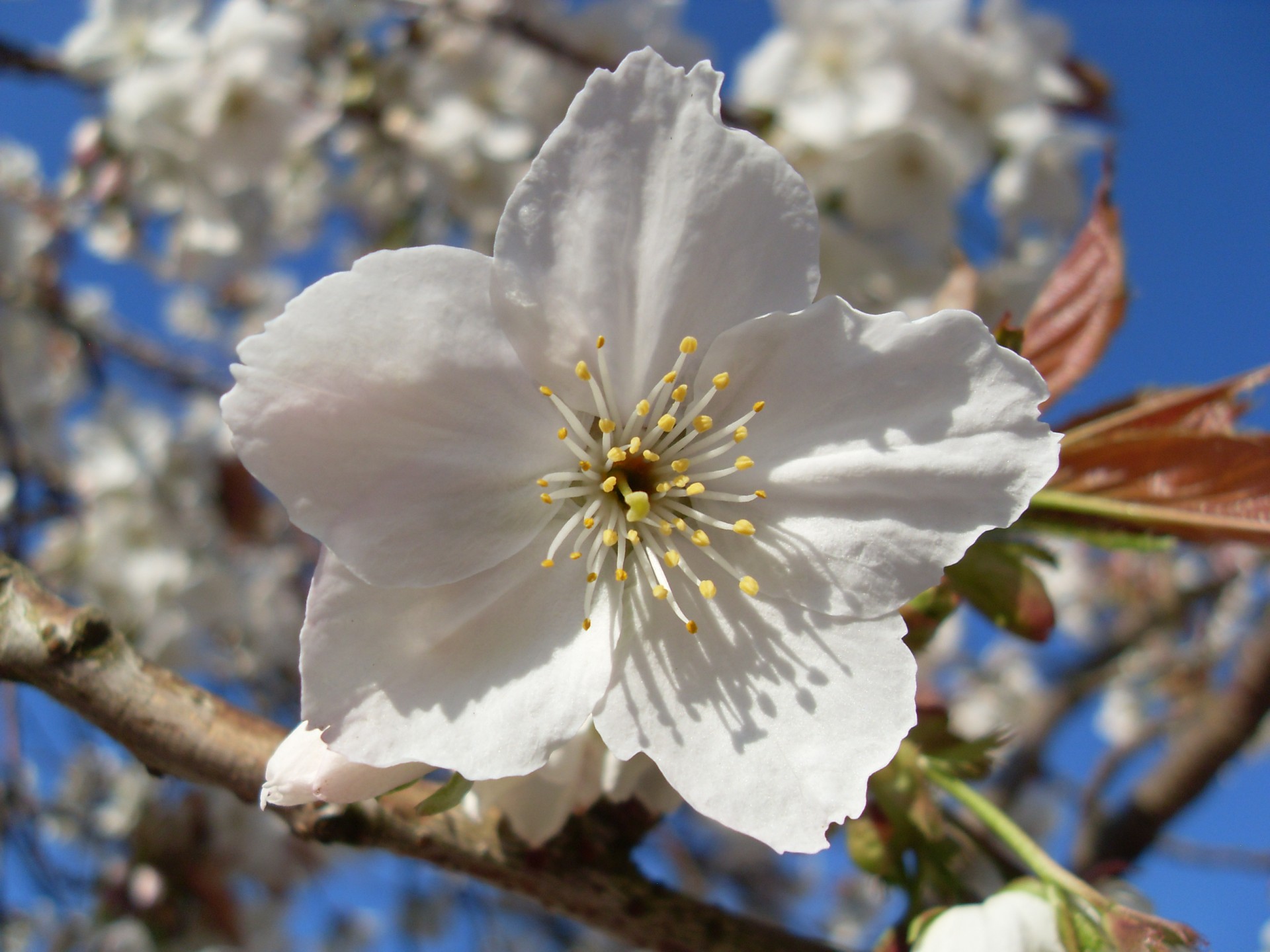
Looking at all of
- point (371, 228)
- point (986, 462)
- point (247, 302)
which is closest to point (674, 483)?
point (986, 462)

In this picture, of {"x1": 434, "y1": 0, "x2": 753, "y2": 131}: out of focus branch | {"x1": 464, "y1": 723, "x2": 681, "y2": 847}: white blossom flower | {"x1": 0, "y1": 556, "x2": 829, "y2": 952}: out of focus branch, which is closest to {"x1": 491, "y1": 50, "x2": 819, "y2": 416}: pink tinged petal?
{"x1": 464, "y1": 723, "x2": 681, "y2": 847}: white blossom flower

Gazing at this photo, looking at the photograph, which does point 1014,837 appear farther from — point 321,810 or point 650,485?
point 321,810

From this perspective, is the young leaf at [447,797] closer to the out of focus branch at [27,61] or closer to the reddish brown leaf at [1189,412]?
the reddish brown leaf at [1189,412]

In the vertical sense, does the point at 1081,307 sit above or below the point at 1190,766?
above

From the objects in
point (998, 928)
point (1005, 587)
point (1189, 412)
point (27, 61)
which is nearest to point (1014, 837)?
point (998, 928)

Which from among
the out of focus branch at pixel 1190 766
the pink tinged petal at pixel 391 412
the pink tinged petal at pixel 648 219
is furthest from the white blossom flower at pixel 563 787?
the out of focus branch at pixel 1190 766

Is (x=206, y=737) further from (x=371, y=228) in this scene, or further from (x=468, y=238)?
(x=371, y=228)

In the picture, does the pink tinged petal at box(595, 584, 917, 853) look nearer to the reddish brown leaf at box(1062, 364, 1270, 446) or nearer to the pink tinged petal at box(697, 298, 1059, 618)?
the pink tinged petal at box(697, 298, 1059, 618)
